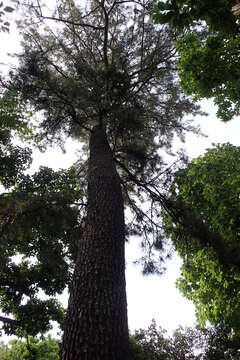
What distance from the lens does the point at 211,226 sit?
7.64 m

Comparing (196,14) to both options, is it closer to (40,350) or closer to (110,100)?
(110,100)

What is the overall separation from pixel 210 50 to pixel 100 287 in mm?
4425

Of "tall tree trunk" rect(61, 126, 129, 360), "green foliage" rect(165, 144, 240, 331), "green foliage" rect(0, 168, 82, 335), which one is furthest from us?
"green foliage" rect(0, 168, 82, 335)

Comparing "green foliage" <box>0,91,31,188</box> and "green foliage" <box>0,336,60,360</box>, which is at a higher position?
Answer: "green foliage" <box>0,91,31,188</box>

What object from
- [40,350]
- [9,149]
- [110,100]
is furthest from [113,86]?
[40,350]

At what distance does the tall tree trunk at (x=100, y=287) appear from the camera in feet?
9.64

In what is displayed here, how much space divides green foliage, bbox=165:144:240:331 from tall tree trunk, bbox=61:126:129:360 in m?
1.83

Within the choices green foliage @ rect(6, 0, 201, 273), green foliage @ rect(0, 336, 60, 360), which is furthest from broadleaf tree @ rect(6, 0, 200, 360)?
green foliage @ rect(0, 336, 60, 360)

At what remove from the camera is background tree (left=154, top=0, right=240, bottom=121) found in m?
3.92

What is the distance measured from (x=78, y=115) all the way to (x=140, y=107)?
1.82 metres

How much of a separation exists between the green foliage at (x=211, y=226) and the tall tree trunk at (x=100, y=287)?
183 centimetres

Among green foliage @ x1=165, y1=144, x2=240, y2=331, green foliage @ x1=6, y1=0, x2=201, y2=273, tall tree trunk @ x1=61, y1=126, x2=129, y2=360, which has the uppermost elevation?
green foliage @ x1=6, y1=0, x2=201, y2=273

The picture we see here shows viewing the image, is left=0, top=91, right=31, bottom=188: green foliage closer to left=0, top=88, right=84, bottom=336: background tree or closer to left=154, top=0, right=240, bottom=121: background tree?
left=0, top=88, right=84, bottom=336: background tree

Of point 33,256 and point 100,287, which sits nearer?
point 100,287
